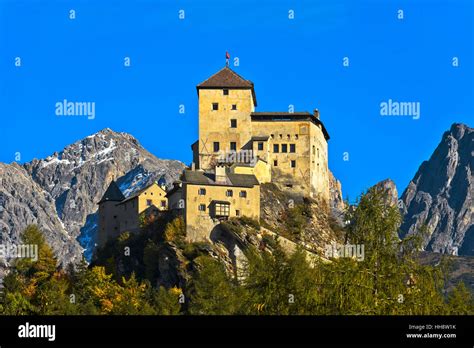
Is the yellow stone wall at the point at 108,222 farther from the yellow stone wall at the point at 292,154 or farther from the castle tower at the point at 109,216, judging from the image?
the yellow stone wall at the point at 292,154

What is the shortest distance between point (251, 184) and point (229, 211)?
4271 millimetres

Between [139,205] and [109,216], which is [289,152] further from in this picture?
[109,216]

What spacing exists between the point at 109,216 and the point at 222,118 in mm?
17964

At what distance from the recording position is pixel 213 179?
4247 inches

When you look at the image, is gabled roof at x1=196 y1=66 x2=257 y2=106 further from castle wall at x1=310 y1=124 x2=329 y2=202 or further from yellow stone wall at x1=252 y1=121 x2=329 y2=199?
castle wall at x1=310 y1=124 x2=329 y2=202

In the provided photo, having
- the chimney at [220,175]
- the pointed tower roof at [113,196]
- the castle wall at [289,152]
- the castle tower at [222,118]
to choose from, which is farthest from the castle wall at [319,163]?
the pointed tower roof at [113,196]

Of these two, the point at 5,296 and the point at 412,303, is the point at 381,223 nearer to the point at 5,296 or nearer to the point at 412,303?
the point at 412,303

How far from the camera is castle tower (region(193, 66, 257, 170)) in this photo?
11679cm

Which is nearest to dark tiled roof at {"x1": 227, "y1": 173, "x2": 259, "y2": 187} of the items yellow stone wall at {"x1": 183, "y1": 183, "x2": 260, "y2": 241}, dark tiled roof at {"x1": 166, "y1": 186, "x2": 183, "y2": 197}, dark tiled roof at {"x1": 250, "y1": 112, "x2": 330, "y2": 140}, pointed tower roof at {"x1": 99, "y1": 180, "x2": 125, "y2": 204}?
yellow stone wall at {"x1": 183, "y1": 183, "x2": 260, "y2": 241}

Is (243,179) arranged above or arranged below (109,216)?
above

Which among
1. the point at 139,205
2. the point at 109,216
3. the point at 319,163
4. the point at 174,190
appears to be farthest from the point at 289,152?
the point at 109,216

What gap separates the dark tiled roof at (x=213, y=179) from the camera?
10681cm

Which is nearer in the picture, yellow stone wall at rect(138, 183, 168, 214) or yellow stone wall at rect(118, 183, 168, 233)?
yellow stone wall at rect(118, 183, 168, 233)

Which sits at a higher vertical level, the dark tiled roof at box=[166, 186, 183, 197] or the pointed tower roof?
the pointed tower roof
